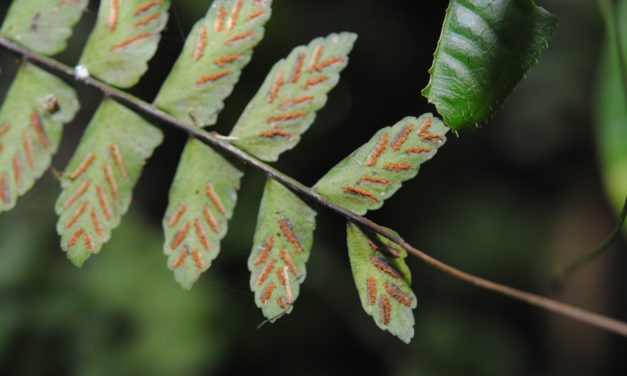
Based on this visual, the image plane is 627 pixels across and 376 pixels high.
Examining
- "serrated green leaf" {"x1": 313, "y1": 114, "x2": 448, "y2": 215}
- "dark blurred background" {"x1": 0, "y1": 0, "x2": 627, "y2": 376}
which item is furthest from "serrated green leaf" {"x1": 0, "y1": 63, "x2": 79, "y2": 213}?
"dark blurred background" {"x1": 0, "y1": 0, "x2": 627, "y2": 376}

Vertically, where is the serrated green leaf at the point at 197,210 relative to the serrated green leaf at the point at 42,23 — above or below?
below

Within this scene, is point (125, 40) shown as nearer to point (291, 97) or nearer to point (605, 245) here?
point (291, 97)

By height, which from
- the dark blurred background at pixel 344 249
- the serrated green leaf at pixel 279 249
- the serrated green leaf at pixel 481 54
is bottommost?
the dark blurred background at pixel 344 249

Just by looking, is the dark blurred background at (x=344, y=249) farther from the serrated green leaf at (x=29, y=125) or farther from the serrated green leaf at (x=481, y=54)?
the serrated green leaf at (x=481, y=54)

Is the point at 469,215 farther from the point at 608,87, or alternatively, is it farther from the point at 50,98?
the point at 50,98

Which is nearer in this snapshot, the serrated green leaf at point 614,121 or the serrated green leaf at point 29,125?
the serrated green leaf at point 29,125

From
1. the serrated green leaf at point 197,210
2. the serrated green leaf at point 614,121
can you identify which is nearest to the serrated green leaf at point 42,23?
the serrated green leaf at point 197,210

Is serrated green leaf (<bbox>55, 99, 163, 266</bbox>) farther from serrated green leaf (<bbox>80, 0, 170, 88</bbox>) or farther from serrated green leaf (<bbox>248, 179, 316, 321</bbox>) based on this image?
serrated green leaf (<bbox>248, 179, 316, 321</bbox>)
